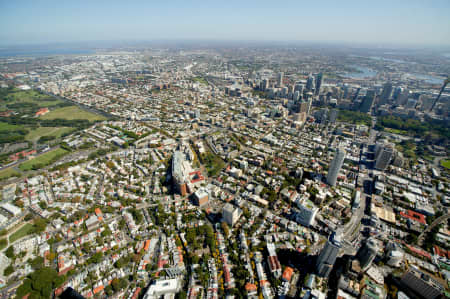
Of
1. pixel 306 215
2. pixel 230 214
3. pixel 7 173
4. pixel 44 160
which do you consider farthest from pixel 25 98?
pixel 306 215

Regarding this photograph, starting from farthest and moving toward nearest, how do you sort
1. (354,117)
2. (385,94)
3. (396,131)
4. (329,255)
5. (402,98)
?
(385,94)
(402,98)
(354,117)
(396,131)
(329,255)

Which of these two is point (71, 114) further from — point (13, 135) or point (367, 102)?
point (367, 102)

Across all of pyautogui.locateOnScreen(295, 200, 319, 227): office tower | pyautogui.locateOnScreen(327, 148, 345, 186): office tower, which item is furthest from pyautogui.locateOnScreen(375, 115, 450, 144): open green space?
pyautogui.locateOnScreen(295, 200, 319, 227): office tower

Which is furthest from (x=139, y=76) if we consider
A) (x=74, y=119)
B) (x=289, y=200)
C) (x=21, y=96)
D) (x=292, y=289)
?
(x=292, y=289)

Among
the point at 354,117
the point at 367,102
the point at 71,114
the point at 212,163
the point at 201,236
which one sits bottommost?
the point at 201,236

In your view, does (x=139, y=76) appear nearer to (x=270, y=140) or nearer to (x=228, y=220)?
(x=270, y=140)

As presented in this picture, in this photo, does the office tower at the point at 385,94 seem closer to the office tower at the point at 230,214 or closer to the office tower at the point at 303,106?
the office tower at the point at 303,106

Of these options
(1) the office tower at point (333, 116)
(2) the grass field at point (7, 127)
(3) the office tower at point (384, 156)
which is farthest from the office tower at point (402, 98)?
(2) the grass field at point (7, 127)
